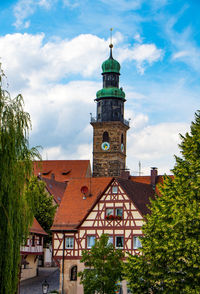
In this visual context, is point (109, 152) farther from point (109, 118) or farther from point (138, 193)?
point (138, 193)

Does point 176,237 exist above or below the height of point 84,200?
below

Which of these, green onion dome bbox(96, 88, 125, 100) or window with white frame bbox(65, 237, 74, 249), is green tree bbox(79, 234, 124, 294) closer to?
window with white frame bbox(65, 237, 74, 249)

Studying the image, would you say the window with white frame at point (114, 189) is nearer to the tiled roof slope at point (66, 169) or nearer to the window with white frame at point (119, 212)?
the window with white frame at point (119, 212)

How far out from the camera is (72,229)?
38969 mm

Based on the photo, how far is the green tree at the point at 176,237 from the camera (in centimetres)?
2341

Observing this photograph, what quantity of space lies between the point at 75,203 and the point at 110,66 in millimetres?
45301

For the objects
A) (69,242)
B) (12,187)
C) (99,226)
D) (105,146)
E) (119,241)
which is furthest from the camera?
(105,146)

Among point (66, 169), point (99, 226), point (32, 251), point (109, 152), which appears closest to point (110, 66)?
point (109, 152)

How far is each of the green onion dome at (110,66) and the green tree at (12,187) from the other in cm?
6570

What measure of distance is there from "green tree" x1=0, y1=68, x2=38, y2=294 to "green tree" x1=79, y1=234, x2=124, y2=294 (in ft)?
44.2

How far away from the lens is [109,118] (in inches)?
3282

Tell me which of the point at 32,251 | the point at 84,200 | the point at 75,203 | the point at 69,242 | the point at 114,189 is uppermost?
the point at 114,189

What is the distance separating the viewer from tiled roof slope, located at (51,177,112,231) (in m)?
39.8

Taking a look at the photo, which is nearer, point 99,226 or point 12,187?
point 12,187
